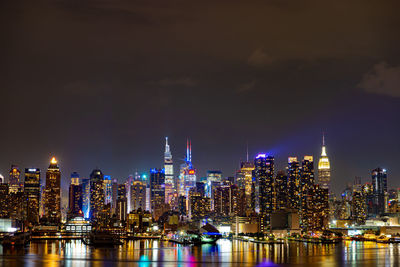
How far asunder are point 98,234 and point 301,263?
77552 millimetres

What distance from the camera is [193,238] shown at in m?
147

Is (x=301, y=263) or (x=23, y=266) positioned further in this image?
(x=301, y=263)

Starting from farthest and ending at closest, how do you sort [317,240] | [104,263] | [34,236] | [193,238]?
1. [34,236]
2. [317,240]
3. [193,238]
4. [104,263]

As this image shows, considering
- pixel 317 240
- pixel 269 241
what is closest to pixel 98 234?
pixel 269 241

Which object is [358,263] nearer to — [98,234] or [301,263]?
[301,263]

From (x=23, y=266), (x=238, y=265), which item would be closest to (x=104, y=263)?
(x=23, y=266)

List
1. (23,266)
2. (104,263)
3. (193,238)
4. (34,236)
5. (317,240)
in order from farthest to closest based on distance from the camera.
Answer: (34,236) → (317,240) → (193,238) → (104,263) → (23,266)

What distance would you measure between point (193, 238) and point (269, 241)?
863 inches

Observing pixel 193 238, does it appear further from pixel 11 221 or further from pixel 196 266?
pixel 196 266

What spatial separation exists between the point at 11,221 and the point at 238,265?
107 meters

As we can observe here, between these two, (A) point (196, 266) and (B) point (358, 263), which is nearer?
(A) point (196, 266)

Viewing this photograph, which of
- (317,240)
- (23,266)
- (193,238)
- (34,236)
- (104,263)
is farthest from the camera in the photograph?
(34,236)

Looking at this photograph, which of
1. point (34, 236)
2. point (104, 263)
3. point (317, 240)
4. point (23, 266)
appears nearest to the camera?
point (23, 266)

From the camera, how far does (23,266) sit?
2901 inches
